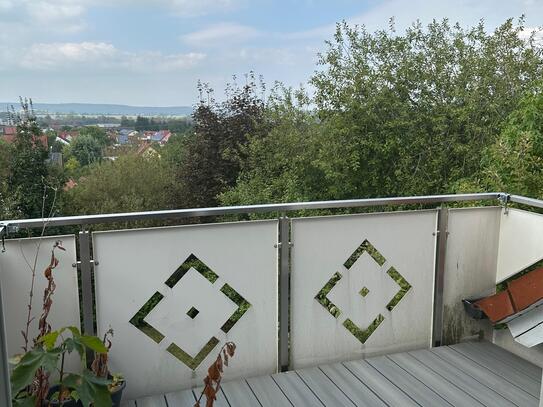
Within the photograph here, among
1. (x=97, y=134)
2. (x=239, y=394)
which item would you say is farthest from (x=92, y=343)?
(x=97, y=134)

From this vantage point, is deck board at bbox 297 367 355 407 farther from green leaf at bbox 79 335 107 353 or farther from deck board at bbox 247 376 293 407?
green leaf at bbox 79 335 107 353

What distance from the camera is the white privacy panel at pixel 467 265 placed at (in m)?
2.97

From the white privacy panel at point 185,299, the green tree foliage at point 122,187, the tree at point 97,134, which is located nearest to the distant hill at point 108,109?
the tree at point 97,134

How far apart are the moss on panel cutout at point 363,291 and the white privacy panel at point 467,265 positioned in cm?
34

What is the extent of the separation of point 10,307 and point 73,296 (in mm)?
248

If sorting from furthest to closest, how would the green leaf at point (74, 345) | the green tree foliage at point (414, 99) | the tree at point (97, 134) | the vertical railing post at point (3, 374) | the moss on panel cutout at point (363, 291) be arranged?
the tree at point (97, 134)
the green tree foliage at point (414, 99)
the moss on panel cutout at point (363, 291)
the green leaf at point (74, 345)
the vertical railing post at point (3, 374)

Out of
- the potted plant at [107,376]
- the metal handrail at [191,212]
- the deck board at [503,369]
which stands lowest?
the deck board at [503,369]

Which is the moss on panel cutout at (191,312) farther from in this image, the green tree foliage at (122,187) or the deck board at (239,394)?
the green tree foliage at (122,187)

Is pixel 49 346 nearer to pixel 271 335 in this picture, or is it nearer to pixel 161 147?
pixel 271 335

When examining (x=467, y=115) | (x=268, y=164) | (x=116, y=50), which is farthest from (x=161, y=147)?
(x=467, y=115)

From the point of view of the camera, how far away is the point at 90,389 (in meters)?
1.59

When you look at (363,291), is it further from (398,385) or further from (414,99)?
(414,99)

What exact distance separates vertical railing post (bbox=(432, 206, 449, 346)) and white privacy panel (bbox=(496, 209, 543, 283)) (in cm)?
40

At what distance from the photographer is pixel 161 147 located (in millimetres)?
18969
